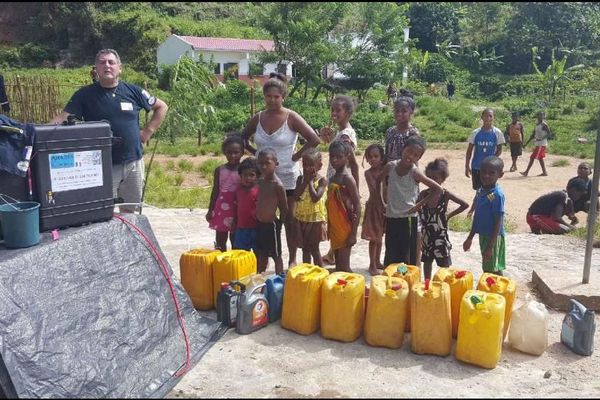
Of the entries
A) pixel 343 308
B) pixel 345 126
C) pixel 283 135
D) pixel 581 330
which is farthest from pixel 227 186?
pixel 581 330

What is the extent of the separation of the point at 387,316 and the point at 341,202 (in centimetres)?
125

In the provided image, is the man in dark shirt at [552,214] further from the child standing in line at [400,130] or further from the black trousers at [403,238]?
the black trousers at [403,238]

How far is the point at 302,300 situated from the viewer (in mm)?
3951

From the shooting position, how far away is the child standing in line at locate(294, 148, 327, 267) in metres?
4.63

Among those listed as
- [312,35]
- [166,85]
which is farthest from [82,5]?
[312,35]

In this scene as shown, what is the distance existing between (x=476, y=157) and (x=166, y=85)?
23.4 meters

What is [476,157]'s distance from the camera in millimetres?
7887

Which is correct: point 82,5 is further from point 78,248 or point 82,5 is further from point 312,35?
point 78,248

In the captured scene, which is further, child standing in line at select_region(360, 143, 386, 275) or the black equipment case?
child standing in line at select_region(360, 143, 386, 275)

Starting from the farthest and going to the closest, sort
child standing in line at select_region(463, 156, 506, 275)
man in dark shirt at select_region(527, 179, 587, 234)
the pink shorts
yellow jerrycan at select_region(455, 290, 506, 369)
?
1. the pink shorts
2. man in dark shirt at select_region(527, 179, 587, 234)
3. child standing in line at select_region(463, 156, 506, 275)
4. yellow jerrycan at select_region(455, 290, 506, 369)

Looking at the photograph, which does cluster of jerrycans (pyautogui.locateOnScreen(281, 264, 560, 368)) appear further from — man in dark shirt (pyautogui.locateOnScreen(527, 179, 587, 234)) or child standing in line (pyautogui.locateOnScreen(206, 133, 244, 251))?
man in dark shirt (pyautogui.locateOnScreen(527, 179, 587, 234))

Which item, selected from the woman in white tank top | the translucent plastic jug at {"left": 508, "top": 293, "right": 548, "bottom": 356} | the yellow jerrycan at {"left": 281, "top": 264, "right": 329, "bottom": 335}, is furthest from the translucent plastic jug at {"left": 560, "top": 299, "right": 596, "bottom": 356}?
the woman in white tank top

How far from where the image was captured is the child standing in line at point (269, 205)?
15.1 ft

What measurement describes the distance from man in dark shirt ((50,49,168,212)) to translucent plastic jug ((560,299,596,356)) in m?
3.29
